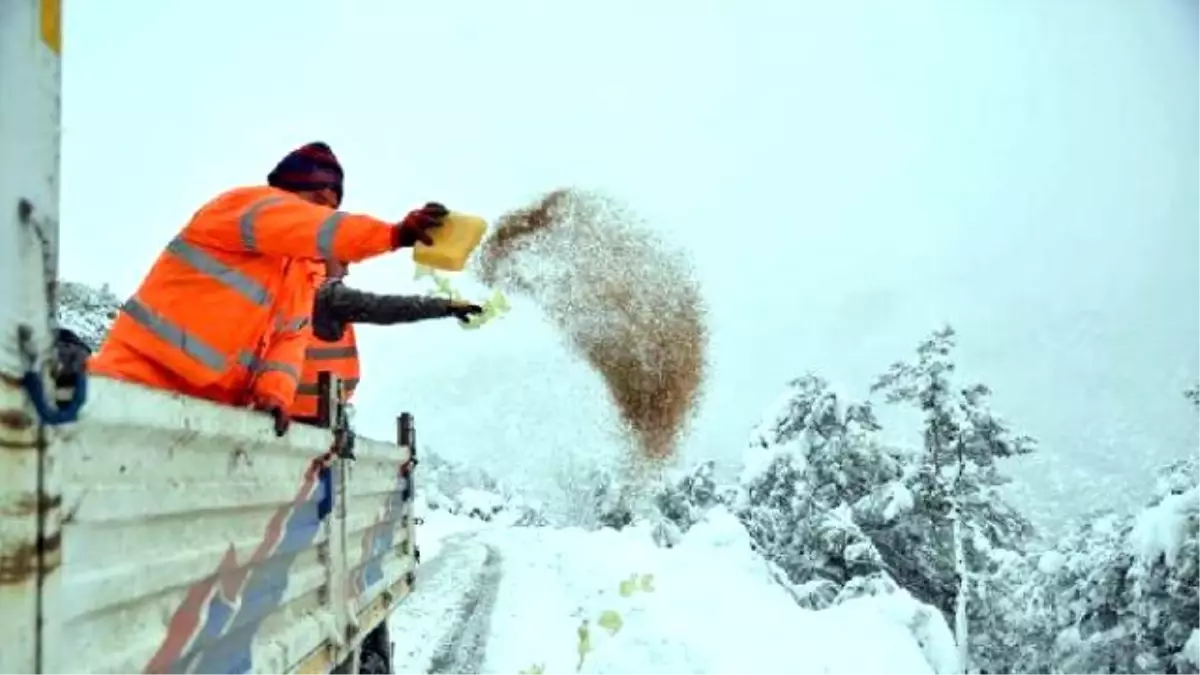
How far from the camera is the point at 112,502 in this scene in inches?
59.8

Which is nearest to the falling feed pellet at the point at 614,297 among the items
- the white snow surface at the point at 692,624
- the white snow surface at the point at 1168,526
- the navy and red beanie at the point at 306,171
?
the white snow surface at the point at 692,624

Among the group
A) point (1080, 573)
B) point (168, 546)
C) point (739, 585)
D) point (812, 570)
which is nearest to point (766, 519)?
point (812, 570)

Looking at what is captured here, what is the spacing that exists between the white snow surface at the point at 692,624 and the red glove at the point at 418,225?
13.6 feet

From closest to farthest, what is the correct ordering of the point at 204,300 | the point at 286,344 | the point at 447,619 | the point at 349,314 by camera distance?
the point at 204,300 < the point at 286,344 < the point at 349,314 < the point at 447,619

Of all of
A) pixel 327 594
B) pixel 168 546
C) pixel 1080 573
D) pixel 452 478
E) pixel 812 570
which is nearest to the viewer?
pixel 168 546

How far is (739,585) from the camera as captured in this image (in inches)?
436

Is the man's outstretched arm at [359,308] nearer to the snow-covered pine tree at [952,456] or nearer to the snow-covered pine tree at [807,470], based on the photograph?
the snow-covered pine tree at [807,470]

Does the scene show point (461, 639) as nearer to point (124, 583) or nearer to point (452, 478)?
point (124, 583)

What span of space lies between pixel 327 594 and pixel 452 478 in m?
53.5

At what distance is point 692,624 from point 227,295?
18.8 feet

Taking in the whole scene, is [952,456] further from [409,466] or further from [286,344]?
[286,344]

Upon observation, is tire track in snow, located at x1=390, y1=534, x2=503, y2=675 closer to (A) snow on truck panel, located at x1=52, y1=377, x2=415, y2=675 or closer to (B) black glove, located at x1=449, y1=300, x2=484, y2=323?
(B) black glove, located at x1=449, y1=300, x2=484, y2=323

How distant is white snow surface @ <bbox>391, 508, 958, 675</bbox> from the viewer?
6.89 metres

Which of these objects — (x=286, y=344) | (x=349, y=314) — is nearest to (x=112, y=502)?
(x=286, y=344)
